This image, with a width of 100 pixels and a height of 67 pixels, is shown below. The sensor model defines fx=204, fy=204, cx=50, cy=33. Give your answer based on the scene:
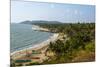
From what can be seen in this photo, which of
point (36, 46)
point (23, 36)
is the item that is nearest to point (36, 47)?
point (36, 46)

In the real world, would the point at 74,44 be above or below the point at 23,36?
below

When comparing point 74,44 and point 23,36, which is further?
point 74,44

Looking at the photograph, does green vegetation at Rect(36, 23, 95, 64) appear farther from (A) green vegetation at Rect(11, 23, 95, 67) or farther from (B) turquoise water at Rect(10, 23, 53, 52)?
(B) turquoise water at Rect(10, 23, 53, 52)

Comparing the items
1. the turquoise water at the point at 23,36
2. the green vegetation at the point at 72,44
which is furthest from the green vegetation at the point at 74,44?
the turquoise water at the point at 23,36

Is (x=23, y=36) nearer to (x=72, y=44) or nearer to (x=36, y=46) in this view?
(x=36, y=46)

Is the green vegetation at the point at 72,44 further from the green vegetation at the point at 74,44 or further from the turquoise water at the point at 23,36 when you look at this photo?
the turquoise water at the point at 23,36
